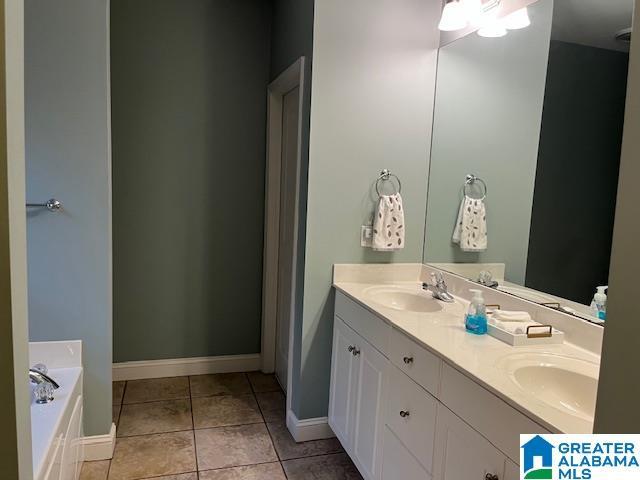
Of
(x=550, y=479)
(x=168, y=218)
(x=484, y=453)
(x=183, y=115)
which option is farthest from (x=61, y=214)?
(x=550, y=479)

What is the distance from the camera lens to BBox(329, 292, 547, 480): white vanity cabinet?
1.22 meters

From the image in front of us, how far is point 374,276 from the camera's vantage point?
8.27ft

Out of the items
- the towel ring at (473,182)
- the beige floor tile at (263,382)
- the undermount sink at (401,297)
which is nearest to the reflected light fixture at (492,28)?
the towel ring at (473,182)

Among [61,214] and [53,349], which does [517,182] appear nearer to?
[61,214]

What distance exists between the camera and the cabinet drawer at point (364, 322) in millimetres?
1891

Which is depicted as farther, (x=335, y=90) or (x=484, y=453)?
(x=335, y=90)

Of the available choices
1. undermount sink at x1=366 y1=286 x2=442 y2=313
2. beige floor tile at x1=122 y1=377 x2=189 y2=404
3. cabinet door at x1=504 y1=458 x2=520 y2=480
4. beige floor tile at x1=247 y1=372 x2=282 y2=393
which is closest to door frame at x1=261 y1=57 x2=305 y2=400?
beige floor tile at x1=247 y1=372 x2=282 y2=393

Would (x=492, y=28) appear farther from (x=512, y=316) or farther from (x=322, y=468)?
(x=322, y=468)

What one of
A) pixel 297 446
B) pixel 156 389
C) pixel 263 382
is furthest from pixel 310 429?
pixel 156 389

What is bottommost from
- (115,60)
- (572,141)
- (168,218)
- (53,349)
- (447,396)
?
(53,349)

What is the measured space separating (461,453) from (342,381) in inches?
40.1

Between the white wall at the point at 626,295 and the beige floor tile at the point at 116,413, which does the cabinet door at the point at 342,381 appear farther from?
the white wall at the point at 626,295

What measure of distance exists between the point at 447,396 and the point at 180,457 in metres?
1.54

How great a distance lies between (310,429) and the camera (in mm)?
2525
